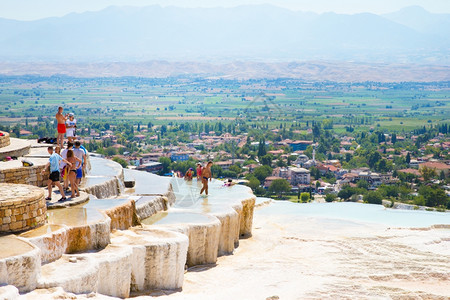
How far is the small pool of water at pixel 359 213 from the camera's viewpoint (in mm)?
27516

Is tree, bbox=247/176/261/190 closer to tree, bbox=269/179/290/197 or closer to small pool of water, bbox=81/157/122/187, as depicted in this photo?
tree, bbox=269/179/290/197

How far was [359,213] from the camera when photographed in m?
30.0

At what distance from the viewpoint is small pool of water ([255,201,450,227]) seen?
27.5 meters

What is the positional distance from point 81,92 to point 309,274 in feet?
562

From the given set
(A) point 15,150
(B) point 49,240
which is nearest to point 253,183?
(A) point 15,150

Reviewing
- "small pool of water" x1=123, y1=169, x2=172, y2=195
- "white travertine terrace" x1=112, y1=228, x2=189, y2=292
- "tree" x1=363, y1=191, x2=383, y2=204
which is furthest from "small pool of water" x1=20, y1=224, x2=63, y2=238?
"tree" x1=363, y1=191, x2=383, y2=204

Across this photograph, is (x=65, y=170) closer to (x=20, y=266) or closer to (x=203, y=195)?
(x=20, y=266)

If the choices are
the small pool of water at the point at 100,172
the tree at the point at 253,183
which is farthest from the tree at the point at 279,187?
the small pool of water at the point at 100,172

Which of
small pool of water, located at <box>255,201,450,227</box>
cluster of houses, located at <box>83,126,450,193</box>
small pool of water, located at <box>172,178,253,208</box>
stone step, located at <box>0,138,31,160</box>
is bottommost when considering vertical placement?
cluster of houses, located at <box>83,126,450,193</box>

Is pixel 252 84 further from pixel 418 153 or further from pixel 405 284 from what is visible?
pixel 405 284

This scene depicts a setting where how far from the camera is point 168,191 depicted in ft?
67.8

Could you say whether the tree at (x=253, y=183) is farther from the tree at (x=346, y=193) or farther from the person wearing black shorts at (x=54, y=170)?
the person wearing black shorts at (x=54, y=170)

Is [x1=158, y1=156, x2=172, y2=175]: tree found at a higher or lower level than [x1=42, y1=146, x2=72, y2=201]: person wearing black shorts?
lower

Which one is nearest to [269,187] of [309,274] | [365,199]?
[365,199]
